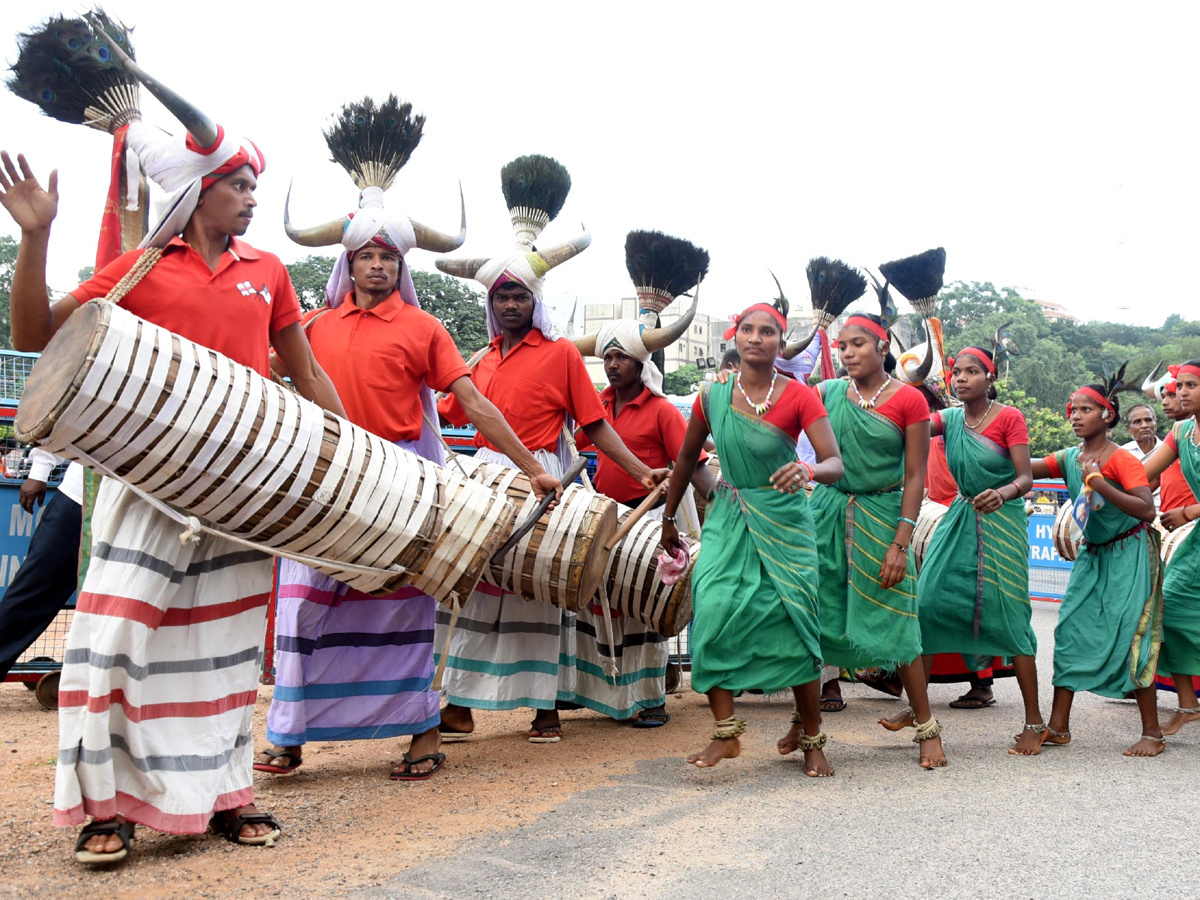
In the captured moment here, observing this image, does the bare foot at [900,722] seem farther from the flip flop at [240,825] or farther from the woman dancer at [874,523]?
the flip flop at [240,825]

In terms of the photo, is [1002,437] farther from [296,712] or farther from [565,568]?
[296,712]

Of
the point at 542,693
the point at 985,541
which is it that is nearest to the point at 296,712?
the point at 542,693

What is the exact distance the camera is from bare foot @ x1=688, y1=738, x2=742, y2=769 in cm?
506

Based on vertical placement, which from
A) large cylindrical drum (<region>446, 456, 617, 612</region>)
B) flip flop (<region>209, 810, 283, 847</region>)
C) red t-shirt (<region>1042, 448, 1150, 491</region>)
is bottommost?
flip flop (<region>209, 810, 283, 847</region>)

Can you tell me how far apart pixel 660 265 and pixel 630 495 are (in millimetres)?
1584

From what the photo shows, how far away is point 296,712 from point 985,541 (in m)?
3.87

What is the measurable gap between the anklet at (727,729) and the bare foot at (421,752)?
125cm

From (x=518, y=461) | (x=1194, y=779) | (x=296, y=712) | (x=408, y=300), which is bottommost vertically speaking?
(x=1194, y=779)

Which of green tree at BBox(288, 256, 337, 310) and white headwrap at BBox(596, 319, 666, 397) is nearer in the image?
white headwrap at BBox(596, 319, 666, 397)

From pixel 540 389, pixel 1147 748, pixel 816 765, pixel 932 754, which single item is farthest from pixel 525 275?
pixel 1147 748

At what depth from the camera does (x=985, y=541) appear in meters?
6.49

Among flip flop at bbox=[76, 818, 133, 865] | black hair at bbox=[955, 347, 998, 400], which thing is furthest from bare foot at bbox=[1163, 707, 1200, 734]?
flip flop at bbox=[76, 818, 133, 865]

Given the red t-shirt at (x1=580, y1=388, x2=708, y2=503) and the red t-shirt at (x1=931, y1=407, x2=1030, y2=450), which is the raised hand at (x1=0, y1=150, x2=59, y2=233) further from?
the red t-shirt at (x1=931, y1=407, x2=1030, y2=450)

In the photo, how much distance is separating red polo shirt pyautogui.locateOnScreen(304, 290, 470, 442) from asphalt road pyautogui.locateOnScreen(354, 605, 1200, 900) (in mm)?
1818
